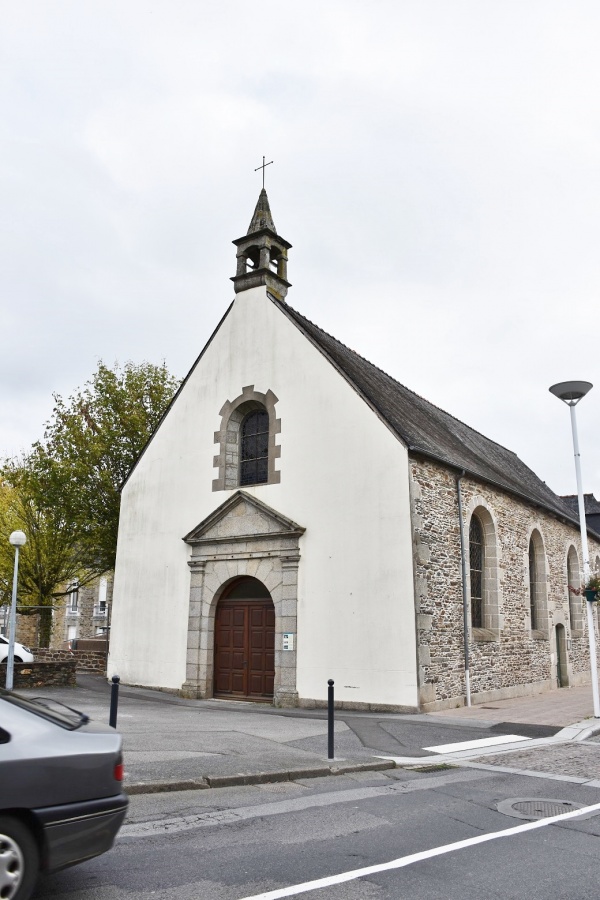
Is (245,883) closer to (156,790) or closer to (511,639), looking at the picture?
(156,790)

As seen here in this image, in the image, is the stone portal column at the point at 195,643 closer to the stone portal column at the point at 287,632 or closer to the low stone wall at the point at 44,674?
the stone portal column at the point at 287,632

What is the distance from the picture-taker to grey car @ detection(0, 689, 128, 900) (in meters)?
3.68

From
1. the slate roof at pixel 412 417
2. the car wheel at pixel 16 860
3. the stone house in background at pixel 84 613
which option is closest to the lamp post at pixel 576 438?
the slate roof at pixel 412 417

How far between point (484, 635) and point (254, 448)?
7098 mm

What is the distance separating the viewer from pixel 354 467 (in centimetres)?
1571

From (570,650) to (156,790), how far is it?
20278 mm

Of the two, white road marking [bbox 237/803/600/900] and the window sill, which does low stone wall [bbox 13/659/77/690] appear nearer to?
the window sill

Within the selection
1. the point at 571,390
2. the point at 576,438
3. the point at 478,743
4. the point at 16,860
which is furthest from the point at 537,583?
the point at 16,860

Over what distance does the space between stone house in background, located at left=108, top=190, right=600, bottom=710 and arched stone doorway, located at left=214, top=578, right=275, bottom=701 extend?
4 centimetres

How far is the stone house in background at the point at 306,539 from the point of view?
14883 millimetres

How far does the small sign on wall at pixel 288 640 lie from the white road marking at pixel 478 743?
5.18 metres

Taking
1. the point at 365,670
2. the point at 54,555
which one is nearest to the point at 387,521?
the point at 365,670

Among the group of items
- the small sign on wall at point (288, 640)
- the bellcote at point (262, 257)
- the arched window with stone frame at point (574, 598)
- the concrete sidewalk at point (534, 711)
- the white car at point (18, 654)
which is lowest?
the concrete sidewalk at point (534, 711)

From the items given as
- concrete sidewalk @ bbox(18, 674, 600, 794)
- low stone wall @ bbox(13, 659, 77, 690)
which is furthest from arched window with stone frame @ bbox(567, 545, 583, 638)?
low stone wall @ bbox(13, 659, 77, 690)
